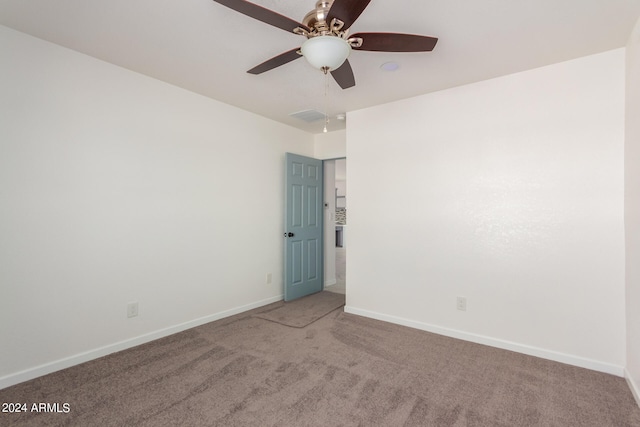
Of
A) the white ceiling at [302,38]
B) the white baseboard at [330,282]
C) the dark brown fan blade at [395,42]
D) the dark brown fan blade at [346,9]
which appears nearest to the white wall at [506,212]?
the white ceiling at [302,38]

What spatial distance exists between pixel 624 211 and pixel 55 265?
436 cm

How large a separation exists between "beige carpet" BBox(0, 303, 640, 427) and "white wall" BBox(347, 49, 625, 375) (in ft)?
1.07

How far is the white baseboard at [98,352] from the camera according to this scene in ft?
7.00

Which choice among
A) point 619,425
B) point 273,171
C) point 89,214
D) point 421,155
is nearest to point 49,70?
point 89,214

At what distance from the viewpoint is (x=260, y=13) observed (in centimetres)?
143

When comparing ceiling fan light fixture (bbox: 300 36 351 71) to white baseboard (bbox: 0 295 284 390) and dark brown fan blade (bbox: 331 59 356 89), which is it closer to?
dark brown fan blade (bbox: 331 59 356 89)

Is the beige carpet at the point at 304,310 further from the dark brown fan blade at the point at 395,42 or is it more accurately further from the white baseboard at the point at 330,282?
the dark brown fan blade at the point at 395,42

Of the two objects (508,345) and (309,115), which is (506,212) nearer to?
(508,345)

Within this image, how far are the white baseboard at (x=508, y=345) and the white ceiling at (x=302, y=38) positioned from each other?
2419 mm

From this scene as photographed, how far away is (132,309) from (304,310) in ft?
6.14

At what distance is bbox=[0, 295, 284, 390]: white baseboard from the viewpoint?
2.13 meters

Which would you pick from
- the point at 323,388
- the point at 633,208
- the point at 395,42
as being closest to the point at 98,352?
Answer: the point at 323,388

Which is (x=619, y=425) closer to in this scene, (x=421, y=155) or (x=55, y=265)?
(x=421, y=155)

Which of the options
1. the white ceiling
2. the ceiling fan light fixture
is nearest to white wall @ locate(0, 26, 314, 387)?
the white ceiling
